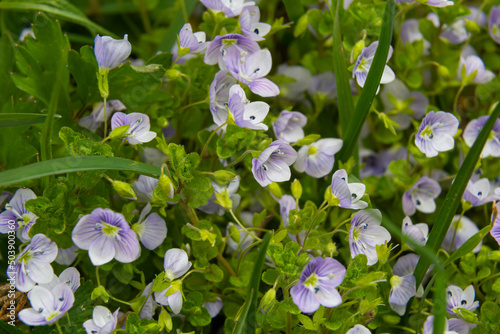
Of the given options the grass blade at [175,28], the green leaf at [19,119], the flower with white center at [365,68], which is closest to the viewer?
the green leaf at [19,119]

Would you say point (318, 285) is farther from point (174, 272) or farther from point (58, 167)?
point (58, 167)

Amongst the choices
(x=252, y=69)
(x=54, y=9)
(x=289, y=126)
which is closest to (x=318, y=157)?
(x=289, y=126)

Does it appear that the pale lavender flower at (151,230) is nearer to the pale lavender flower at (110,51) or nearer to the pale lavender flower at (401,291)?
the pale lavender flower at (110,51)

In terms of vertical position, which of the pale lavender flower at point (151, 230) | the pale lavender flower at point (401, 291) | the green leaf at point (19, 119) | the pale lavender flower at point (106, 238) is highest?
the green leaf at point (19, 119)

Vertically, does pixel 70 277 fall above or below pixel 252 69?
below

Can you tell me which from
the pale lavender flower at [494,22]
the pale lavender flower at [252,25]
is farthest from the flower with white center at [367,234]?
the pale lavender flower at [494,22]

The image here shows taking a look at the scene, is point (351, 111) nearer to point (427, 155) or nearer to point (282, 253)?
point (427, 155)

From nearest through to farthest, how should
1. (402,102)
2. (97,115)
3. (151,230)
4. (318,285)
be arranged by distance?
(318,285) → (151,230) → (97,115) → (402,102)
